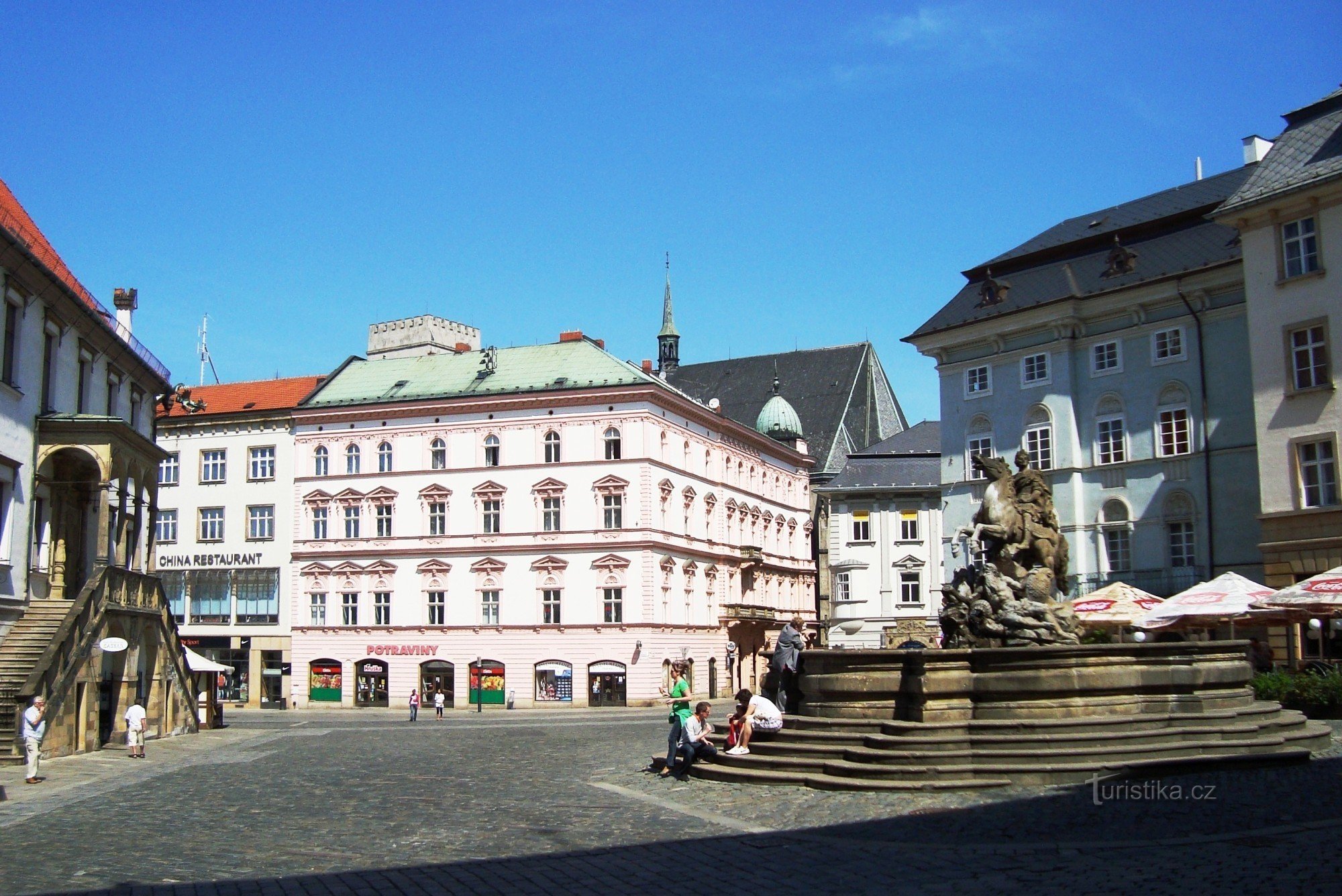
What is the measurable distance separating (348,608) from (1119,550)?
34.4 metres

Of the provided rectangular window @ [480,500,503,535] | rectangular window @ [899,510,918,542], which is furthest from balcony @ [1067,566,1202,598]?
rectangular window @ [480,500,503,535]

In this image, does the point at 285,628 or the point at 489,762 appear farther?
the point at 285,628

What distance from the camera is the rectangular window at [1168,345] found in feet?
138

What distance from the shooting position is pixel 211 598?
6316 cm

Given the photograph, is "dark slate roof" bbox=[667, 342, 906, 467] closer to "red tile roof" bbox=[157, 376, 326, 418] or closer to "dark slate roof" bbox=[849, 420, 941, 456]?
"dark slate roof" bbox=[849, 420, 941, 456]

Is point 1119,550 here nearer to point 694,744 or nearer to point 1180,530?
point 1180,530

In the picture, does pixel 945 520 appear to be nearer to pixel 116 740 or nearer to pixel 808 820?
pixel 116 740

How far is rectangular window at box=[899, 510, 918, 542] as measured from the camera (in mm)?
61062

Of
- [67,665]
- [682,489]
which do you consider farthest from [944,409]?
[67,665]

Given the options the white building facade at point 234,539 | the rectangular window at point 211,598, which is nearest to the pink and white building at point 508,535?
the white building facade at point 234,539

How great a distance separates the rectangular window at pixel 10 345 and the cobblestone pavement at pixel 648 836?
33.1 ft

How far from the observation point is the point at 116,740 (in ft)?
103

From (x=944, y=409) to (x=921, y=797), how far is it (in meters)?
33.8

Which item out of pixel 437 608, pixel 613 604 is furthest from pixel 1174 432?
pixel 437 608
